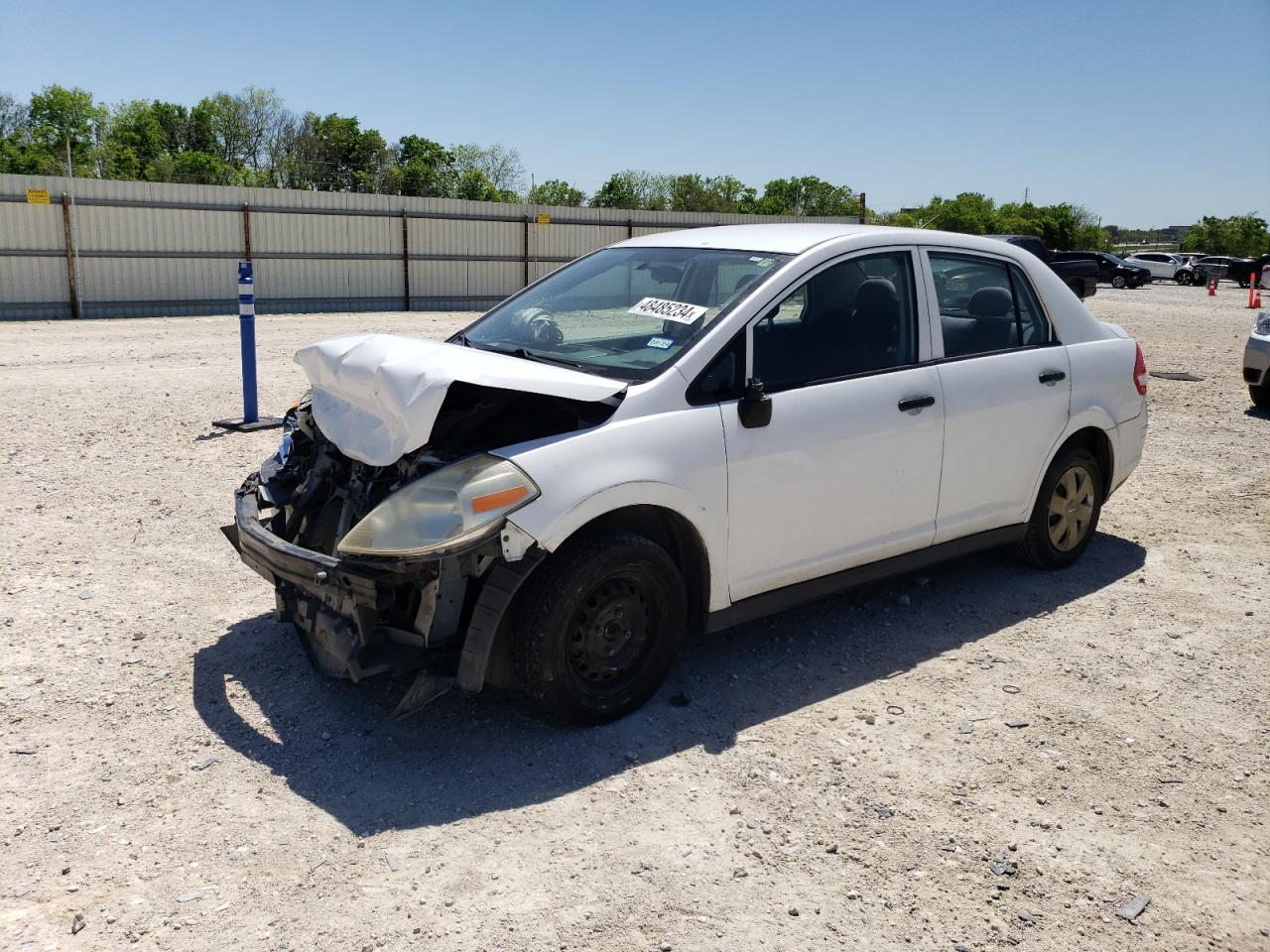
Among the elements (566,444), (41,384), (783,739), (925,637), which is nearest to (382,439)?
(566,444)

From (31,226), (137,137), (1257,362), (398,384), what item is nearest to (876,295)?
(398,384)

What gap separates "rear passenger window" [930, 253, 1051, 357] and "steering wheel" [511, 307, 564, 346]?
182cm

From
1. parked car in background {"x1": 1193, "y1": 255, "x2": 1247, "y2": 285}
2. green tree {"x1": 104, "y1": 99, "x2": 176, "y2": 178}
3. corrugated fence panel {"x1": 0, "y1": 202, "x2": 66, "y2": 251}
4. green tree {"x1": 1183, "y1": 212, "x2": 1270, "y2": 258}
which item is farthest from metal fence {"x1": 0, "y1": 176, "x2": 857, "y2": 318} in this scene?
green tree {"x1": 1183, "y1": 212, "x2": 1270, "y2": 258}

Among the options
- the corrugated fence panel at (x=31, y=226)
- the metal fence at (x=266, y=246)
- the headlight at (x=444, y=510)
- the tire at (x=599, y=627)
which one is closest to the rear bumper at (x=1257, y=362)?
the tire at (x=599, y=627)

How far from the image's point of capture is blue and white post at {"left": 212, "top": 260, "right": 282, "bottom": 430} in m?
9.06

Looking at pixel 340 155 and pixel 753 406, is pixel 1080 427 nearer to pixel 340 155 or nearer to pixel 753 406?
pixel 753 406

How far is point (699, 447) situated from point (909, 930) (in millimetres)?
1833

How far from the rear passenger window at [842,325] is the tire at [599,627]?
3.28 ft

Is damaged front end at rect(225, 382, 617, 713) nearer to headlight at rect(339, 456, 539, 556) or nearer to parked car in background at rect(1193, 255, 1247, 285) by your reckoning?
headlight at rect(339, 456, 539, 556)

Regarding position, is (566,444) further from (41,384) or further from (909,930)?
(41,384)

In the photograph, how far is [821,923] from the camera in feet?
9.95

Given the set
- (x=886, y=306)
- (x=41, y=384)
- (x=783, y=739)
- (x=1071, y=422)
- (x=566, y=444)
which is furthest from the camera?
(x=41, y=384)

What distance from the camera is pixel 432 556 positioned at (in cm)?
354

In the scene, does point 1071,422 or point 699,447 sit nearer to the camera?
point 699,447
